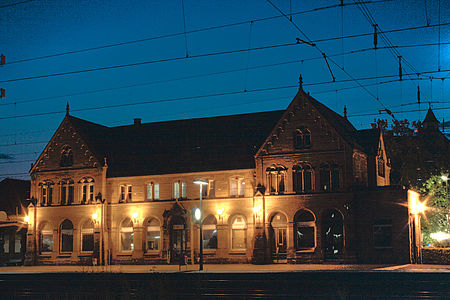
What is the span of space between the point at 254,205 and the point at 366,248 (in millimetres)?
9109

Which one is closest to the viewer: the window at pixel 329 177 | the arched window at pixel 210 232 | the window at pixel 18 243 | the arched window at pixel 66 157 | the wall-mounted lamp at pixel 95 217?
the window at pixel 329 177

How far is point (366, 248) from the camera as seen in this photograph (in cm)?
4422

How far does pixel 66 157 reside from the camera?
2207 inches

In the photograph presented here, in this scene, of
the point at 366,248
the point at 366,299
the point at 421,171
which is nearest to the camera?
the point at 366,299

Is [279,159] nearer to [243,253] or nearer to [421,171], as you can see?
[243,253]

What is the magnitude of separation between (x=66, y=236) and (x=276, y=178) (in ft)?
67.2

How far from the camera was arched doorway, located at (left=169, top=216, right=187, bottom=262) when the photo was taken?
167 ft

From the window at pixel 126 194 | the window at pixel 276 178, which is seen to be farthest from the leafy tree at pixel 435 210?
the window at pixel 126 194

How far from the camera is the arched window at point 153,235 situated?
170 feet

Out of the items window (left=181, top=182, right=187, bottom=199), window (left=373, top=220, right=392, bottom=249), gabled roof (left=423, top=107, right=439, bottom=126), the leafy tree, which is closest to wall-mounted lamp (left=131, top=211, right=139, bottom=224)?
window (left=181, top=182, right=187, bottom=199)

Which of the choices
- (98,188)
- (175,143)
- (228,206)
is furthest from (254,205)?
(98,188)

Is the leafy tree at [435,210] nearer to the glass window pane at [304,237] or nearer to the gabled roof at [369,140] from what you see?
the gabled roof at [369,140]

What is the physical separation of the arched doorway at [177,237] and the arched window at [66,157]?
1180 centimetres

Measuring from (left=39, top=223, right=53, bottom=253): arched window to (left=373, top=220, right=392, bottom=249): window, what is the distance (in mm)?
29204
